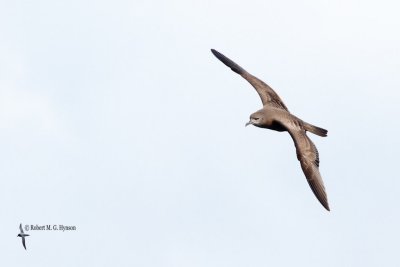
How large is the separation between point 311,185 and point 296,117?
2643 millimetres

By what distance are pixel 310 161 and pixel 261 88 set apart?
473cm

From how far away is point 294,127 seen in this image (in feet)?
88.7

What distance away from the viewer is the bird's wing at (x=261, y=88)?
29500 millimetres

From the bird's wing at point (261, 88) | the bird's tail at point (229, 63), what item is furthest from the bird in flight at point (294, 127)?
the bird's tail at point (229, 63)

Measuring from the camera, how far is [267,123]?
27625 millimetres

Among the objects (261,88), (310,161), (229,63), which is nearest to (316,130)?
(310,161)

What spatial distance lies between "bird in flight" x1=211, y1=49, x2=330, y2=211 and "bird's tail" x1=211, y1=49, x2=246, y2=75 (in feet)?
3.56

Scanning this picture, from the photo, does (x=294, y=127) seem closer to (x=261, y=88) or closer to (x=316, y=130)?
(x=316, y=130)

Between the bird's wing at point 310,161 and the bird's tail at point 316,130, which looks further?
the bird's tail at point 316,130

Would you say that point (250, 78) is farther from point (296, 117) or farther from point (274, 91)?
point (296, 117)

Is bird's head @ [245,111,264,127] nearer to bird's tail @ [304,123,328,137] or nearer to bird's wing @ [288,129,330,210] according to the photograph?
bird's wing @ [288,129,330,210]

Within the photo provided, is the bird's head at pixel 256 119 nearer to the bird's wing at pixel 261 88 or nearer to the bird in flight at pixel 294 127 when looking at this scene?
the bird in flight at pixel 294 127

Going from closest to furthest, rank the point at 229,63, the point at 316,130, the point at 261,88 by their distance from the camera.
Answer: the point at 316,130 < the point at 261,88 < the point at 229,63

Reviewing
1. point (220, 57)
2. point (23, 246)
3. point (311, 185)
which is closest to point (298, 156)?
point (311, 185)
